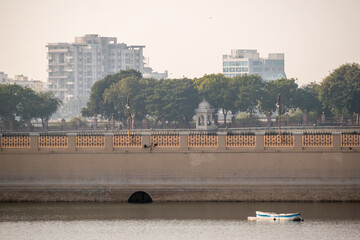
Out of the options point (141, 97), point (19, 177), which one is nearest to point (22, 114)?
point (141, 97)

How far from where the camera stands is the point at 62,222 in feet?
130

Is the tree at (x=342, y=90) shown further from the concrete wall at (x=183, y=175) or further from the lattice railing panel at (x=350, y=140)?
the concrete wall at (x=183, y=175)

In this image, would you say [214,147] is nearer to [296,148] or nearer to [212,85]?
[296,148]

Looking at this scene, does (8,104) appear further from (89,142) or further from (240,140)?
(240,140)

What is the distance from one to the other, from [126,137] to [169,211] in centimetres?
513

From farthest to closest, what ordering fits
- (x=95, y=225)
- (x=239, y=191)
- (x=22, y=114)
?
(x=22, y=114), (x=239, y=191), (x=95, y=225)

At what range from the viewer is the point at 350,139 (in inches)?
1678

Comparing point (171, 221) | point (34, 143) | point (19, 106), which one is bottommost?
point (171, 221)

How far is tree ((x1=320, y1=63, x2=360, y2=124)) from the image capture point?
11594 centimetres

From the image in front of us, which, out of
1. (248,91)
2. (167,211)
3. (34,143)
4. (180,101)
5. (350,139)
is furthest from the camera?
(248,91)

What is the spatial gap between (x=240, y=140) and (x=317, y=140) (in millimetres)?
4023

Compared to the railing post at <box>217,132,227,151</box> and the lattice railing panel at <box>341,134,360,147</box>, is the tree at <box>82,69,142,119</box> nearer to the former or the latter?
the railing post at <box>217,132,227,151</box>

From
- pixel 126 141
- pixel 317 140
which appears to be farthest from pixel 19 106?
pixel 317 140

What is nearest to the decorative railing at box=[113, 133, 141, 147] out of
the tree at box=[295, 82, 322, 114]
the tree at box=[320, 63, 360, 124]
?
the tree at box=[320, 63, 360, 124]
